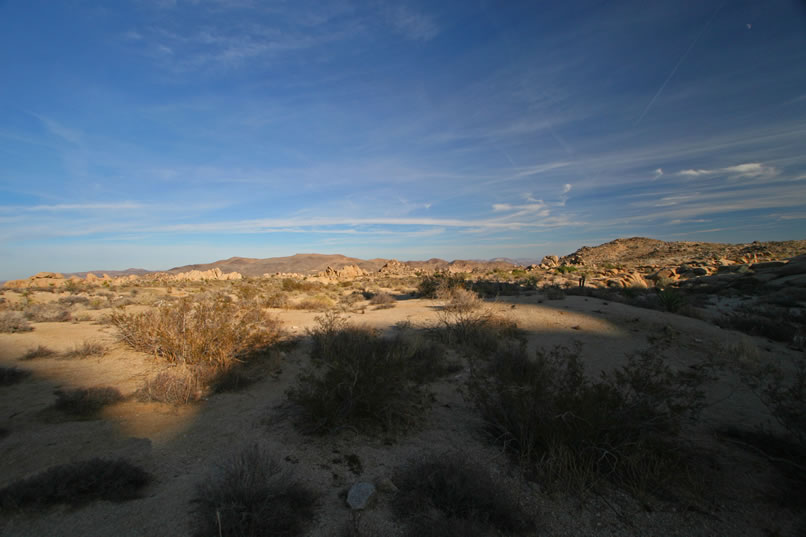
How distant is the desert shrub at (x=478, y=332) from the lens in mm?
7375

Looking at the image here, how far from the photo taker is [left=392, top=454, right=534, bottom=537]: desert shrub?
2.36 m

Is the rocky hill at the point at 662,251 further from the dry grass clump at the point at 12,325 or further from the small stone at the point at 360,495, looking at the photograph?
the dry grass clump at the point at 12,325

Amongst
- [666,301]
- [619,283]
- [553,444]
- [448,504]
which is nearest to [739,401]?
[553,444]

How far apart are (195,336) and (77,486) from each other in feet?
11.6

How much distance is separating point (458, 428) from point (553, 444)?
1278 millimetres

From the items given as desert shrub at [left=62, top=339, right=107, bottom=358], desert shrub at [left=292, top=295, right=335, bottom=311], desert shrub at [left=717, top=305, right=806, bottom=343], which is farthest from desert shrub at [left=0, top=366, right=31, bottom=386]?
desert shrub at [left=717, top=305, right=806, bottom=343]

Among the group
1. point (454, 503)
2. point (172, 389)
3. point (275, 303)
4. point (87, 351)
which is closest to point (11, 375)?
point (87, 351)

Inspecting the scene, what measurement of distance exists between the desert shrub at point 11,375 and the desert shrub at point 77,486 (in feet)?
13.5

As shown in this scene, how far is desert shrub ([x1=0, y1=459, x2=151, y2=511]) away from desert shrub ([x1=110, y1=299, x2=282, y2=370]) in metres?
2.95

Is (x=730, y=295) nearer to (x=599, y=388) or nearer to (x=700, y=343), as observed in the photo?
(x=700, y=343)

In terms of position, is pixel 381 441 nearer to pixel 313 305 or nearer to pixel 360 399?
pixel 360 399

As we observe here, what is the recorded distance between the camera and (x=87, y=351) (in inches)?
278

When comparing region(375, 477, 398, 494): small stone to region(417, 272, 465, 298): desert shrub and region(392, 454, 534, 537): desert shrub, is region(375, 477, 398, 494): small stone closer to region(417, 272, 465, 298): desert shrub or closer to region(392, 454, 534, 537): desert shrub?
region(392, 454, 534, 537): desert shrub

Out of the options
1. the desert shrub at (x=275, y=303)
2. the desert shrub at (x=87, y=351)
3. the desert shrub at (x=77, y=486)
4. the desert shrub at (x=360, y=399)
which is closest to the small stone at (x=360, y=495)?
the desert shrub at (x=360, y=399)
